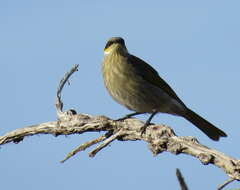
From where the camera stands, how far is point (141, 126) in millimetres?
5727

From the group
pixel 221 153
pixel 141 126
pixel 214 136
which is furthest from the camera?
pixel 214 136

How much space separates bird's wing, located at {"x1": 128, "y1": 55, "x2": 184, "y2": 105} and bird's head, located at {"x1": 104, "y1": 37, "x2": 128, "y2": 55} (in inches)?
11.2

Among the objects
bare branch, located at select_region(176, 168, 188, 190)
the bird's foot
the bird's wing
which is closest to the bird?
the bird's wing

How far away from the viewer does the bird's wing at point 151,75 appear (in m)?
7.69

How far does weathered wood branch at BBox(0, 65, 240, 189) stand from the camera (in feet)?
16.1

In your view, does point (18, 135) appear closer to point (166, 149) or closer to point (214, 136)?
point (166, 149)

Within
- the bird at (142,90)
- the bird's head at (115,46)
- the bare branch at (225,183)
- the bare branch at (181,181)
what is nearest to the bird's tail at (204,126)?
the bird at (142,90)

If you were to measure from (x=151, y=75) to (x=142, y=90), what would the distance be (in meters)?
0.38

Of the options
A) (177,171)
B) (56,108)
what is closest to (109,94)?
(56,108)

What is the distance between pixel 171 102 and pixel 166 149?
2.45m

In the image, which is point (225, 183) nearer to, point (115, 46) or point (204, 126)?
point (204, 126)

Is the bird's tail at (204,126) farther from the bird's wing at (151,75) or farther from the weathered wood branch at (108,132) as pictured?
the weathered wood branch at (108,132)

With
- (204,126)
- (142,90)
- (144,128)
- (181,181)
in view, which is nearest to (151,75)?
(142,90)

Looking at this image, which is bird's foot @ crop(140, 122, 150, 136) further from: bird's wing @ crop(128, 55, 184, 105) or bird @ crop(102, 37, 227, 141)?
bird's wing @ crop(128, 55, 184, 105)
